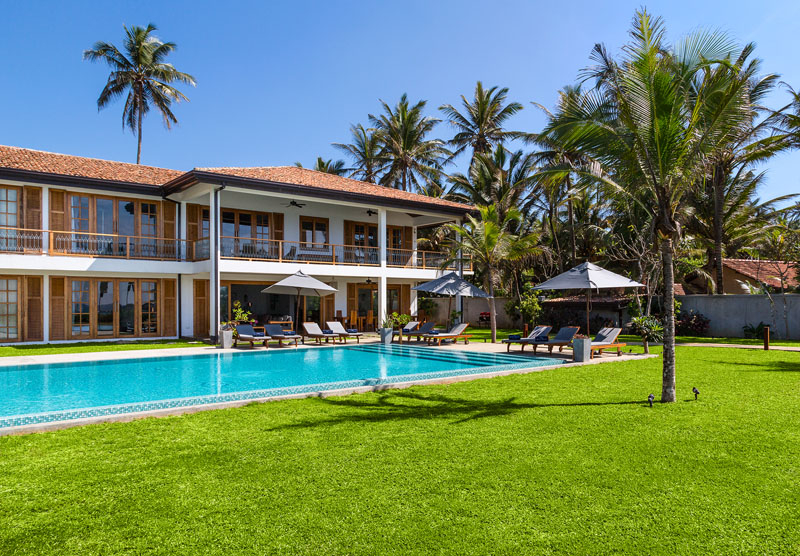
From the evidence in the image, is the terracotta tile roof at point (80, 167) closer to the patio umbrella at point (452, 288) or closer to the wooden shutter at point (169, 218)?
the wooden shutter at point (169, 218)

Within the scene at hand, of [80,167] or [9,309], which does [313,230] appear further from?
[9,309]

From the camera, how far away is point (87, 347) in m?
16.5

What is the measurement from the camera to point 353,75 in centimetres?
2336

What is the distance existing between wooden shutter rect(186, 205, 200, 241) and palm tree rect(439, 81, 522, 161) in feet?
67.3

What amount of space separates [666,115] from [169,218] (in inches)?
706

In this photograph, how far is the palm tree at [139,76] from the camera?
108ft

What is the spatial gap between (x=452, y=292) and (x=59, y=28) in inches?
676

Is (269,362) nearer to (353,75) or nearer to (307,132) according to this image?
(353,75)

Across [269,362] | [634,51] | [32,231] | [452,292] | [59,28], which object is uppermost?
[59,28]

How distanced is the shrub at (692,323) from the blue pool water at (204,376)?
10.5 m

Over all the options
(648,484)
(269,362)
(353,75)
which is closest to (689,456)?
(648,484)

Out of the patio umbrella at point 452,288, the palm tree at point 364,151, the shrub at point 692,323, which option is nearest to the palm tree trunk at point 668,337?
the patio umbrella at point 452,288

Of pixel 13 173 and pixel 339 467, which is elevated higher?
pixel 13 173

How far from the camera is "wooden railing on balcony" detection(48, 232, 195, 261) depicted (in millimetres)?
18359
